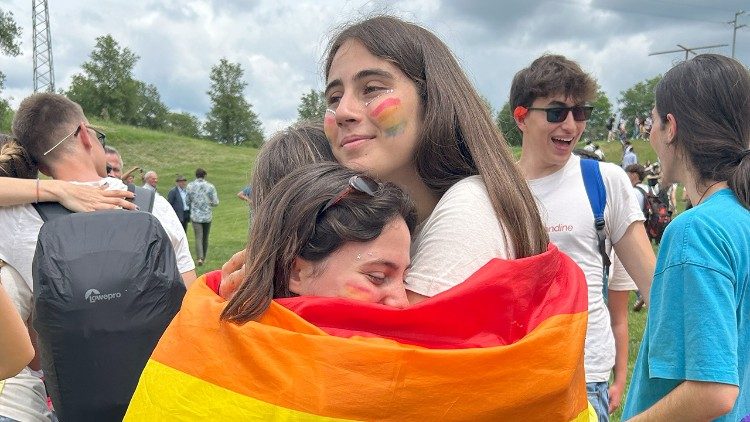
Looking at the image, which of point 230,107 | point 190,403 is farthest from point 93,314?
point 230,107

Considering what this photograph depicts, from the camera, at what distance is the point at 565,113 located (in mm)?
3945

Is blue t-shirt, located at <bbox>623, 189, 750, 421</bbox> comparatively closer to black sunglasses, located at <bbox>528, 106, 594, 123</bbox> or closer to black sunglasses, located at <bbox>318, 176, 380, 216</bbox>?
black sunglasses, located at <bbox>318, 176, 380, 216</bbox>

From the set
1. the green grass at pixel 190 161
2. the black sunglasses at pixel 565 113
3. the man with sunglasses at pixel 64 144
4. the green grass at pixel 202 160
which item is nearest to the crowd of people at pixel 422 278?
the man with sunglasses at pixel 64 144

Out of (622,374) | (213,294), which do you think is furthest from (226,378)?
(622,374)

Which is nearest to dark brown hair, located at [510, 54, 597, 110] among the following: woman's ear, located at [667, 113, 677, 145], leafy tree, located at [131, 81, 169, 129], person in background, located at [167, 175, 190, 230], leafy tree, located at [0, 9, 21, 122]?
woman's ear, located at [667, 113, 677, 145]

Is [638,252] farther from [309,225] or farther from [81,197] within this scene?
[81,197]

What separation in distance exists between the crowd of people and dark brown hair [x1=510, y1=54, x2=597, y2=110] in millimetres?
1178

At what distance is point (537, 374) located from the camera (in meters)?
1.42

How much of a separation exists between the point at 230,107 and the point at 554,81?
83.7 metres

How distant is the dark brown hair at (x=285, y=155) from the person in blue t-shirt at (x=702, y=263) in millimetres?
1259

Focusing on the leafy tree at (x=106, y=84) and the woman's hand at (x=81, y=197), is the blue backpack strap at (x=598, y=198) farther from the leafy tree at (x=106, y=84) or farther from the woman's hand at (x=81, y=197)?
the leafy tree at (x=106, y=84)

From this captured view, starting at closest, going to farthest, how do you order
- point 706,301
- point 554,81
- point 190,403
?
1. point 190,403
2. point 706,301
3. point 554,81

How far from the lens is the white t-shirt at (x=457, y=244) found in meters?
1.56

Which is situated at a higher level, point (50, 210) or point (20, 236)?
point (50, 210)
